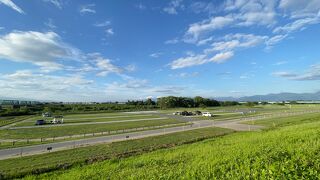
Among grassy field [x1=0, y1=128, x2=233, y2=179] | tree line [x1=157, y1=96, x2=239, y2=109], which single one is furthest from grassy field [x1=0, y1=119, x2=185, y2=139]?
tree line [x1=157, y1=96, x2=239, y2=109]

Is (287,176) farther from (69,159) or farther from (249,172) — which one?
(69,159)

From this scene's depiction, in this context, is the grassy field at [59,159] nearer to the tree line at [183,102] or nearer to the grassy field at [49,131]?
the grassy field at [49,131]

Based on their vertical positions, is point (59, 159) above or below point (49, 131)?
below

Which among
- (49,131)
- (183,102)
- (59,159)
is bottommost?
(59,159)

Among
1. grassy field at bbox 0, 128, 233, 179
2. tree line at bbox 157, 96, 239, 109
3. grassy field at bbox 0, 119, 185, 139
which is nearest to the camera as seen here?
grassy field at bbox 0, 128, 233, 179

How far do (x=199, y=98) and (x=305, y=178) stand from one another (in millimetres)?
169771

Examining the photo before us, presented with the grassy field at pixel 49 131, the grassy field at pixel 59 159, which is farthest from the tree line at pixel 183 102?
the grassy field at pixel 59 159

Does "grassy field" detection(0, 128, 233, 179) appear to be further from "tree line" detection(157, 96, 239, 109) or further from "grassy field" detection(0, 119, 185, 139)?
"tree line" detection(157, 96, 239, 109)

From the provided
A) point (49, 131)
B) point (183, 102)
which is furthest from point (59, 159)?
point (183, 102)

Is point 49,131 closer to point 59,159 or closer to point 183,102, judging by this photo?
point 59,159

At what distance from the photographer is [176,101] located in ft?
542

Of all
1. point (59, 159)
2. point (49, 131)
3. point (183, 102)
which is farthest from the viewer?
point (183, 102)

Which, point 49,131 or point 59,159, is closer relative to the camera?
point 59,159

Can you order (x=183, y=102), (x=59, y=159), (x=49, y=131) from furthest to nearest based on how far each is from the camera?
(x=183, y=102), (x=49, y=131), (x=59, y=159)
